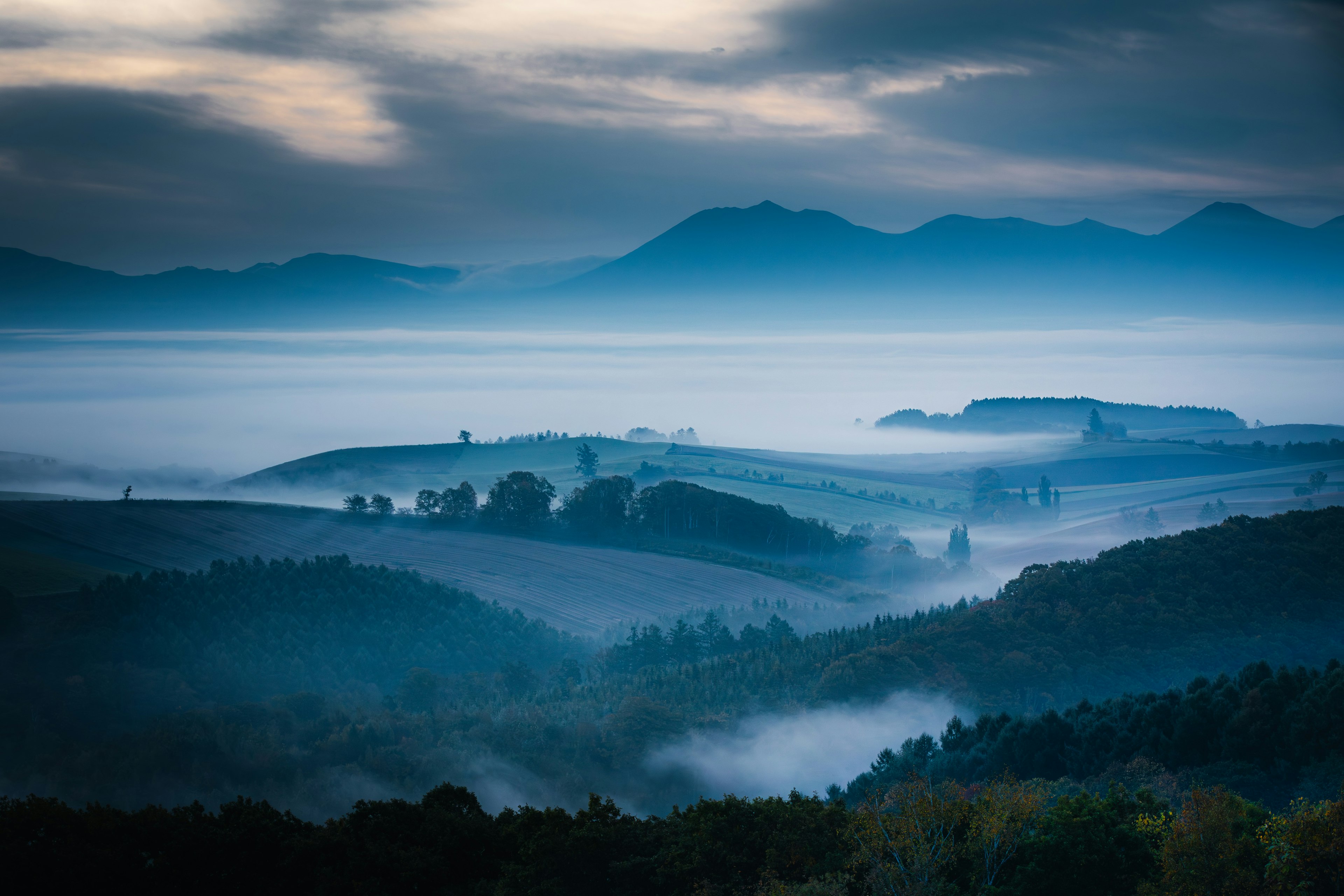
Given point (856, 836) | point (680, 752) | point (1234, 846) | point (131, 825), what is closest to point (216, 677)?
point (680, 752)

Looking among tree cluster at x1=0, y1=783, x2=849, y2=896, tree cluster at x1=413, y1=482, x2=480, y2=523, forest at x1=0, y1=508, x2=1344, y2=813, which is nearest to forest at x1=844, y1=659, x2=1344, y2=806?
forest at x1=0, y1=508, x2=1344, y2=813

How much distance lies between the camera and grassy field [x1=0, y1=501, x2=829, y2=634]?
422ft

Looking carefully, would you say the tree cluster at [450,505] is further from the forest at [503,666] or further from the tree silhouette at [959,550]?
the tree silhouette at [959,550]

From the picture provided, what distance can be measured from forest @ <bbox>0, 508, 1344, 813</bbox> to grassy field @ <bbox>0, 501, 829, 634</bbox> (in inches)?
349

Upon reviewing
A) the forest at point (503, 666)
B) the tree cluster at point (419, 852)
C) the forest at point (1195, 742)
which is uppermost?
the tree cluster at point (419, 852)

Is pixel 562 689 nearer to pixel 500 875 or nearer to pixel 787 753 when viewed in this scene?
pixel 787 753

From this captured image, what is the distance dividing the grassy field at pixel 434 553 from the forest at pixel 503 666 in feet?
29.1

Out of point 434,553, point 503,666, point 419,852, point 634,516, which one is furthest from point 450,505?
point 419,852

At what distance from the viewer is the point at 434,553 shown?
14350cm

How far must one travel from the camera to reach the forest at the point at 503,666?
7619cm

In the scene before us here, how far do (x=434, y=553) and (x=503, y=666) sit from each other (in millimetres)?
39731

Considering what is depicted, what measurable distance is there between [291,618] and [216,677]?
15505mm

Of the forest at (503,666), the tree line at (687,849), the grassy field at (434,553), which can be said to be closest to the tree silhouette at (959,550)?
the grassy field at (434,553)

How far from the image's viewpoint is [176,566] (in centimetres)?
12625
